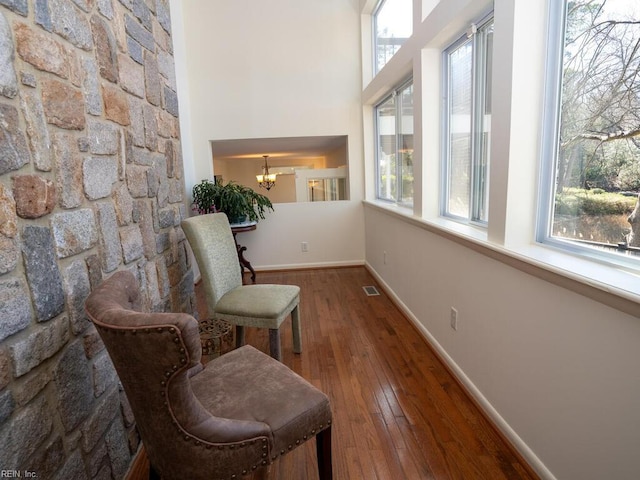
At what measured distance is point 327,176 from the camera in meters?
4.70

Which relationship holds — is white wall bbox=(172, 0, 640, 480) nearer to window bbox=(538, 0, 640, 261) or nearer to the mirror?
window bbox=(538, 0, 640, 261)

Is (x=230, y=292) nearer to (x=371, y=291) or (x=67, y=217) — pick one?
(x=67, y=217)

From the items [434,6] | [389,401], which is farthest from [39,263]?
[434,6]

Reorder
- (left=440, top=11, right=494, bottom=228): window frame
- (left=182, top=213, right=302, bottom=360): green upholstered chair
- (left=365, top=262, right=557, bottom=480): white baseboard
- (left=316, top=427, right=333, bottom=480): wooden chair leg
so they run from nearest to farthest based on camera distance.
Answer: (left=316, top=427, right=333, bottom=480): wooden chair leg < (left=365, top=262, right=557, bottom=480): white baseboard < (left=440, top=11, right=494, bottom=228): window frame < (left=182, top=213, right=302, bottom=360): green upholstered chair

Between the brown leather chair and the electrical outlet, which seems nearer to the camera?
the brown leather chair

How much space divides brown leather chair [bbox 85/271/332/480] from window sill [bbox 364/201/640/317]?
0.93m

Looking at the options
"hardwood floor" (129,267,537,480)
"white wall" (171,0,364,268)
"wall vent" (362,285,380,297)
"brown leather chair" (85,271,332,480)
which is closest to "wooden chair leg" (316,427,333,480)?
"brown leather chair" (85,271,332,480)

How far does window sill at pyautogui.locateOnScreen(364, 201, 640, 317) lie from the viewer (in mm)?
961

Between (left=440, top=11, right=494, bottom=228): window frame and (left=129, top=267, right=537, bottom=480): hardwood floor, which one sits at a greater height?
(left=440, top=11, right=494, bottom=228): window frame

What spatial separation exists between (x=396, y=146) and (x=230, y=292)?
2242 mm

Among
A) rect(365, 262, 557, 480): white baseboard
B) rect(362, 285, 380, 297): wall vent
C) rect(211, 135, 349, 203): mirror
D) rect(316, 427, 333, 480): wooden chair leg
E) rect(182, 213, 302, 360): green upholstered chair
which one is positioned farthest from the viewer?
rect(211, 135, 349, 203): mirror

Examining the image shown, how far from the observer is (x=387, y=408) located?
1823 millimetres

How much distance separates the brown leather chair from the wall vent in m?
2.30

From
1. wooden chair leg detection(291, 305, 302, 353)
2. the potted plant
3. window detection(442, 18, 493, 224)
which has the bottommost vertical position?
wooden chair leg detection(291, 305, 302, 353)
